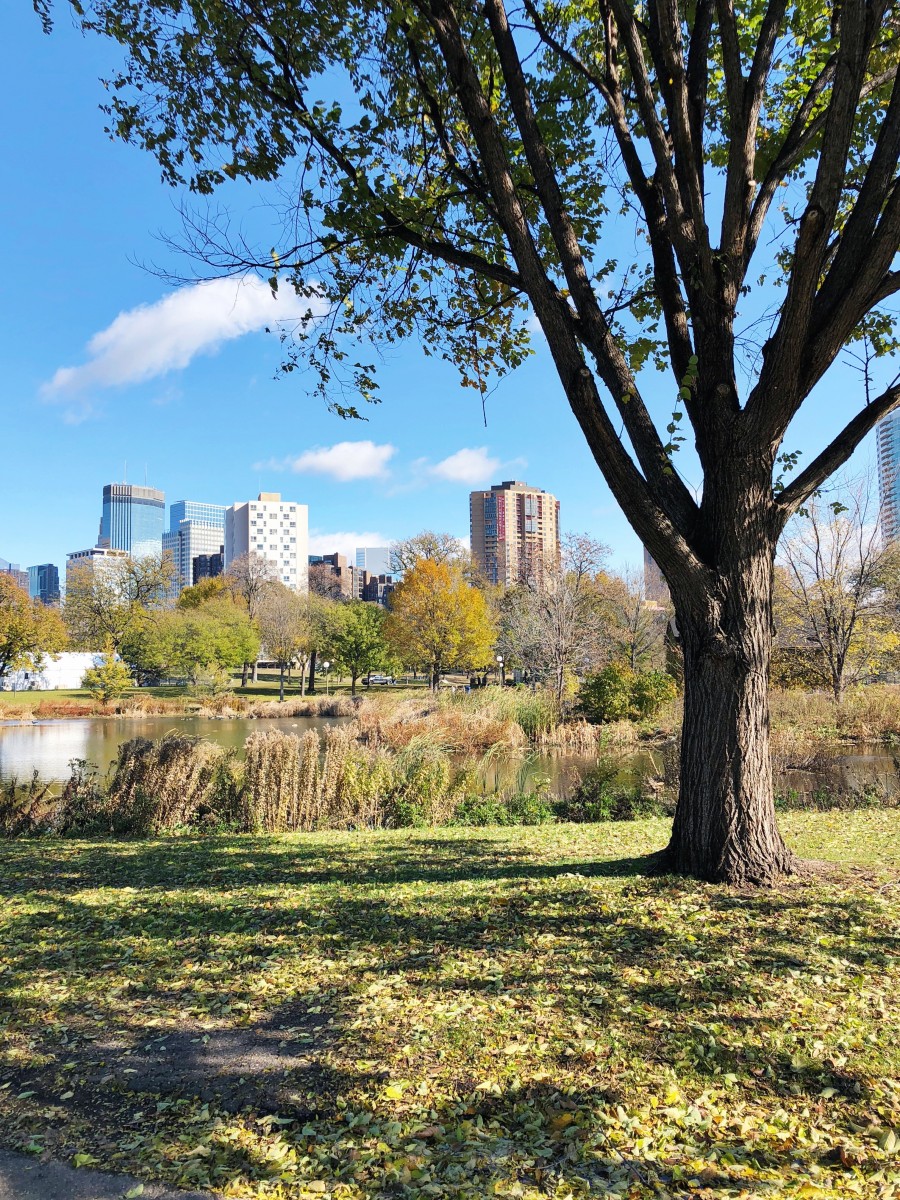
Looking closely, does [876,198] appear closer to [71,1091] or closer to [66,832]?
[71,1091]

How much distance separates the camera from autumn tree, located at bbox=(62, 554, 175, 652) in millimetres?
47750

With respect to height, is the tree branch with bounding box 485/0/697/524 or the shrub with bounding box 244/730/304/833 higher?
the tree branch with bounding box 485/0/697/524

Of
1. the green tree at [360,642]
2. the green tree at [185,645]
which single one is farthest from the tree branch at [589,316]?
the green tree at [185,645]

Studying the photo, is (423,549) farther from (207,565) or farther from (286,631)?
(207,565)

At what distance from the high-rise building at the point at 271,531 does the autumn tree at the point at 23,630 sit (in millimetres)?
117271

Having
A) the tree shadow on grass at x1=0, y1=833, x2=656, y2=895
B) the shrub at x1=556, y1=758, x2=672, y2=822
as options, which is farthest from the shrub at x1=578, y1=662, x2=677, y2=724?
the tree shadow on grass at x1=0, y1=833, x2=656, y2=895

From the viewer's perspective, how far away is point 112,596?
158ft

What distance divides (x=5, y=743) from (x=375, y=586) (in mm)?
114058

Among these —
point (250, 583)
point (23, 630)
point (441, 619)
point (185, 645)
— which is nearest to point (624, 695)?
point (441, 619)

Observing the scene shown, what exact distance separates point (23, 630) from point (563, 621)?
2757 centimetres

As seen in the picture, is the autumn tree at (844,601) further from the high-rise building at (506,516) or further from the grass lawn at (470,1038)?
the high-rise building at (506,516)

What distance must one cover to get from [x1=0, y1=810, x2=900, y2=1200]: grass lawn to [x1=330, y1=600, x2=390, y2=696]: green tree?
38.5 m

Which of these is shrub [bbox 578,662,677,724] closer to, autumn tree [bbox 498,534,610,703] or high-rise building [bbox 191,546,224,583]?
autumn tree [bbox 498,534,610,703]

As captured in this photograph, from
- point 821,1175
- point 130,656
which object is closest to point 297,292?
point 821,1175
